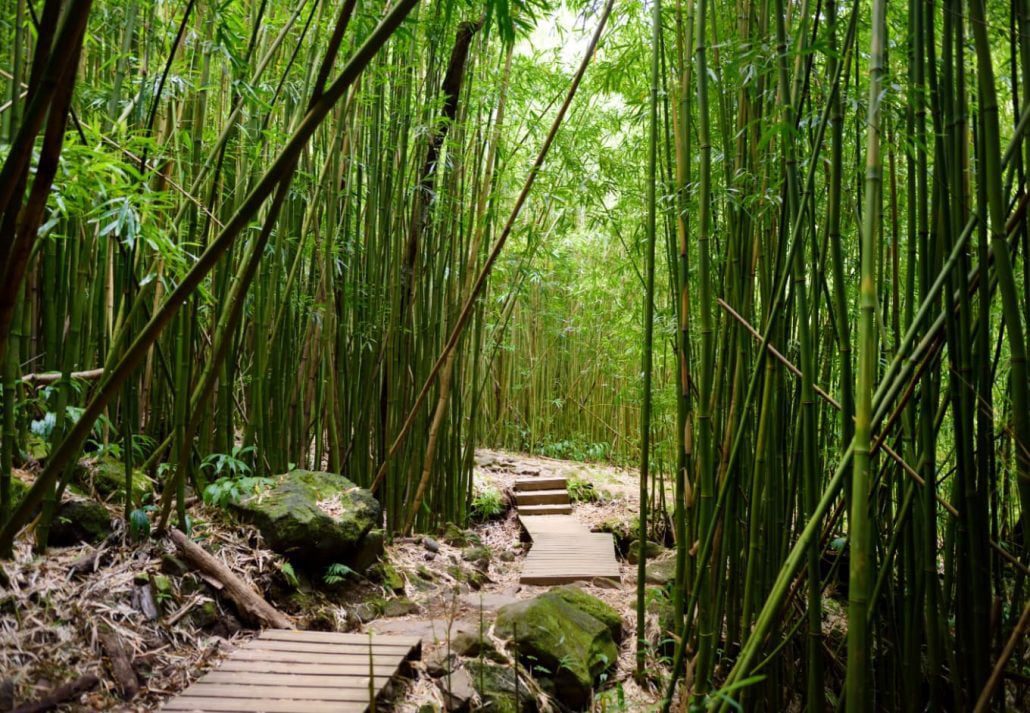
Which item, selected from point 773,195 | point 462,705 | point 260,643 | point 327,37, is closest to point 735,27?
point 773,195

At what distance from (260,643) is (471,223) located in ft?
7.73

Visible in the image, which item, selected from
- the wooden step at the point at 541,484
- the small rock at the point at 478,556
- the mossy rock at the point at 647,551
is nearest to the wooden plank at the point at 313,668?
the small rock at the point at 478,556

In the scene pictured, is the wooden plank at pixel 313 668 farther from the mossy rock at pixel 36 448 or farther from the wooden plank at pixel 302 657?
the mossy rock at pixel 36 448

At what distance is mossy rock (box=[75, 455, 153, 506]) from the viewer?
2277 millimetres

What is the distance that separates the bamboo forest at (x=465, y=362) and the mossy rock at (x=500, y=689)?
0.04ft

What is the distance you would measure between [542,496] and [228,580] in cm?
315

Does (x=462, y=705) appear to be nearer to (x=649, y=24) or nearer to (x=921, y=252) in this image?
(x=921, y=252)

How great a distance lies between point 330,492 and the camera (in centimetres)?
293

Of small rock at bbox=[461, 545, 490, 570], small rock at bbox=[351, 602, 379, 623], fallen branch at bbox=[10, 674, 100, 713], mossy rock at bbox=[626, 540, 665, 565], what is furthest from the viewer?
mossy rock at bbox=[626, 540, 665, 565]

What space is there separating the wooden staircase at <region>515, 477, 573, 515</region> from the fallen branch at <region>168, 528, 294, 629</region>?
2.89 metres

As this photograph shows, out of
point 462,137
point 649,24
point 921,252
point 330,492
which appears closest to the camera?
point 921,252

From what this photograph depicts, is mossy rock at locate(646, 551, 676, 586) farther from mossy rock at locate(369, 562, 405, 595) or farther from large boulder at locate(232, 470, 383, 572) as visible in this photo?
large boulder at locate(232, 470, 383, 572)

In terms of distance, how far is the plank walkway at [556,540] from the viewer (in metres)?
3.45

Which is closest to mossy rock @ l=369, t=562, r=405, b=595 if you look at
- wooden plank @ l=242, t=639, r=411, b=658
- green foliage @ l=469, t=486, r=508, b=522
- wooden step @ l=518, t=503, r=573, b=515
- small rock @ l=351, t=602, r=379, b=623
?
small rock @ l=351, t=602, r=379, b=623
